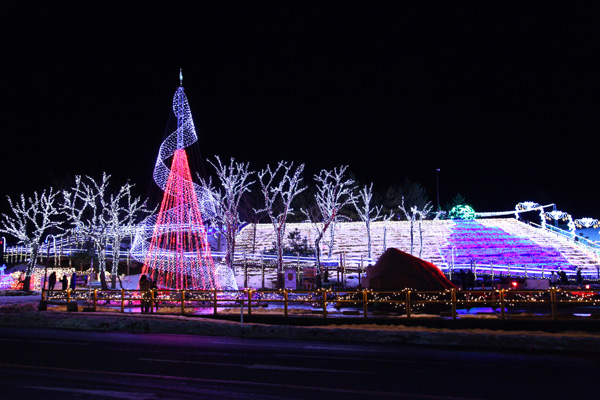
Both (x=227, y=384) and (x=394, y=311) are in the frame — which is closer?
(x=227, y=384)

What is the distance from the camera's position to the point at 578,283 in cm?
3259

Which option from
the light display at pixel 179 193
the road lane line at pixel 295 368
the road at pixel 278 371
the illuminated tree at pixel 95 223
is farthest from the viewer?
the illuminated tree at pixel 95 223

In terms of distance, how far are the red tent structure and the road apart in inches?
332

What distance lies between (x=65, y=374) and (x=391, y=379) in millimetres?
6019

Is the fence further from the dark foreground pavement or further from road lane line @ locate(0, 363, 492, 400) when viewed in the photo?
road lane line @ locate(0, 363, 492, 400)

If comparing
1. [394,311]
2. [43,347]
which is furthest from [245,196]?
[43,347]

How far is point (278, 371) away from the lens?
9.81 metres

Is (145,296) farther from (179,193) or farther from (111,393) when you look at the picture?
(111,393)

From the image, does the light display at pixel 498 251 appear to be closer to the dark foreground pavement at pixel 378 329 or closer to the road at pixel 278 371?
the dark foreground pavement at pixel 378 329

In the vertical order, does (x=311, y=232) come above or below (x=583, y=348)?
above

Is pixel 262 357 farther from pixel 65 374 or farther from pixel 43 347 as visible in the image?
pixel 43 347

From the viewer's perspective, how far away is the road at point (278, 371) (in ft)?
26.4

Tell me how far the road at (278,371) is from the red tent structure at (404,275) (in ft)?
27.7

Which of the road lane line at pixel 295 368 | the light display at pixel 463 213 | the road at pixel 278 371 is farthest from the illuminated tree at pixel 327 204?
the road lane line at pixel 295 368
